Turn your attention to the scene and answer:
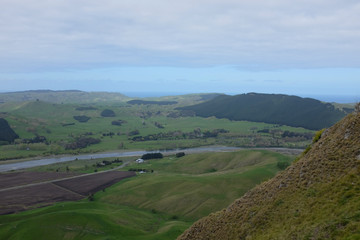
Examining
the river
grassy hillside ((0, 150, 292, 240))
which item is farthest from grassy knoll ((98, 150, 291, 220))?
the river

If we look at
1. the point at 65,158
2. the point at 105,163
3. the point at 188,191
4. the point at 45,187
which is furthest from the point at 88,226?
the point at 65,158

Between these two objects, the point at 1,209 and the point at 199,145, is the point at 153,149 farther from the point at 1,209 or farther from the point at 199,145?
the point at 1,209

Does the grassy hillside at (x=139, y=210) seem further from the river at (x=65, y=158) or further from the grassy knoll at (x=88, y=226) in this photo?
the river at (x=65, y=158)

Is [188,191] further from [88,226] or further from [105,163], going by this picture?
[105,163]

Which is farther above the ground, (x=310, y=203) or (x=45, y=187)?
(x=310, y=203)

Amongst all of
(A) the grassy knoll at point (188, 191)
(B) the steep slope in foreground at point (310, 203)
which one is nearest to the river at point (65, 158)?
(A) the grassy knoll at point (188, 191)

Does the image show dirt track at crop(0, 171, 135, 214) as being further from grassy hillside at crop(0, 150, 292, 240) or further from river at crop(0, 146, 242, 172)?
river at crop(0, 146, 242, 172)

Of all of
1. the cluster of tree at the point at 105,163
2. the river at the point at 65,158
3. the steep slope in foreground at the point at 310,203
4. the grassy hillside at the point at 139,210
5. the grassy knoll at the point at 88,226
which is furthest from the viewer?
the river at the point at 65,158
